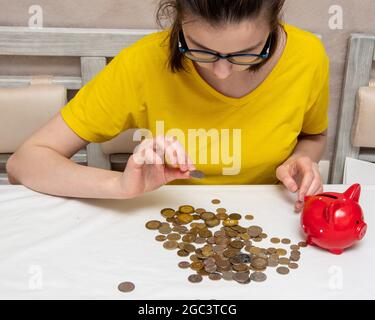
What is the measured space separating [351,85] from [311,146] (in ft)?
1.44

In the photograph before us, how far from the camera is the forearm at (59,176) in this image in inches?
38.1

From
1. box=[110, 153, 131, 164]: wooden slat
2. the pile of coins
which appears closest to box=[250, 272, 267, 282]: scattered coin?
the pile of coins

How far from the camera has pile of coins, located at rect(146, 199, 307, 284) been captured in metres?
0.80

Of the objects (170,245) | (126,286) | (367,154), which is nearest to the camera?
(126,286)

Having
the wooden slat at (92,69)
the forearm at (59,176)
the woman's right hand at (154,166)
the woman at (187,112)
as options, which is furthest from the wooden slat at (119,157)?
the woman's right hand at (154,166)

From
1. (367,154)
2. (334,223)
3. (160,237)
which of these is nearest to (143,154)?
(160,237)

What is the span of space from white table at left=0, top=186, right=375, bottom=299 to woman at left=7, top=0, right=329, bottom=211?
47mm

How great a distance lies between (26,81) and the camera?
151 cm

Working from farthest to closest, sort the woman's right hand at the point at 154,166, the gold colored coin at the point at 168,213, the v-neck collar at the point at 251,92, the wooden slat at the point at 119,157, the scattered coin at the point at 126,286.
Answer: the wooden slat at the point at 119,157
the v-neck collar at the point at 251,92
the gold colored coin at the point at 168,213
the woman's right hand at the point at 154,166
the scattered coin at the point at 126,286

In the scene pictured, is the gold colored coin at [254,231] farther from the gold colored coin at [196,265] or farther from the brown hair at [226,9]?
the brown hair at [226,9]

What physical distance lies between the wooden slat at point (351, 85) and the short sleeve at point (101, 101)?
790 mm

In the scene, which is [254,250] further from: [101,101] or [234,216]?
[101,101]
